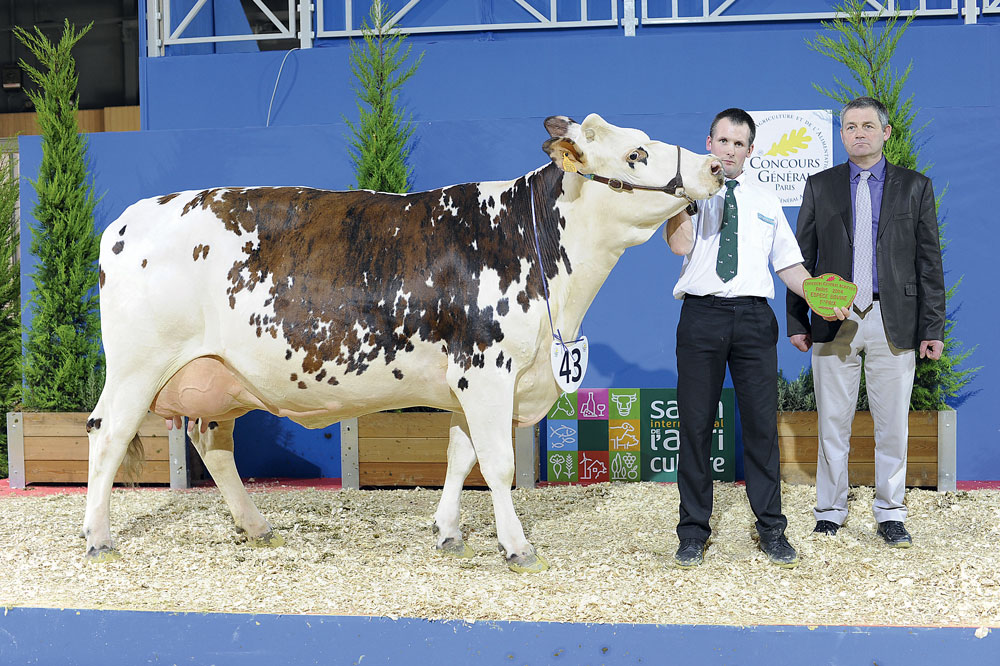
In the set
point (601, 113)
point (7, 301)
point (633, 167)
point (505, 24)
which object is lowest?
point (7, 301)

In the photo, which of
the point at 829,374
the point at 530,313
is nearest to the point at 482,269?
the point at 530,313

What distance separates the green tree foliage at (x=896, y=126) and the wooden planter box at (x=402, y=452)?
6.84 feet

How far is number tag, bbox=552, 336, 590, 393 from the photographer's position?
367cm

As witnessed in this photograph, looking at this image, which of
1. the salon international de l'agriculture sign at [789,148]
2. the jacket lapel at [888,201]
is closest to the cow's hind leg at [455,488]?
the jacket lapel at [888,201]

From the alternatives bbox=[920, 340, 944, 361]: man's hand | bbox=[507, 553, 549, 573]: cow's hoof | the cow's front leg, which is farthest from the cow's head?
bbox=[920, 340, 944, 361]: man's hand

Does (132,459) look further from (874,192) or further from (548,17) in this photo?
(548,17)

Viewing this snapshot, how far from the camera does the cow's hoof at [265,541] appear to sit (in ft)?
13.9

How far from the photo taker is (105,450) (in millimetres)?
3869

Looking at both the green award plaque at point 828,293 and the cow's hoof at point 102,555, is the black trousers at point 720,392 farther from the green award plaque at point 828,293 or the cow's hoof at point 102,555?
the cow's hoof at point 102,555

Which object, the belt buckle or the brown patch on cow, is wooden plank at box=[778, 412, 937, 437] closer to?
the belt buckle

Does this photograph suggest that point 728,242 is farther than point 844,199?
No

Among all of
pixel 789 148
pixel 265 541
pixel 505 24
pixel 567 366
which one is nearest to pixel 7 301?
pixel 265 541

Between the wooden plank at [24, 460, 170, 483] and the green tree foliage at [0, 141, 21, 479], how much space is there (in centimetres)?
59

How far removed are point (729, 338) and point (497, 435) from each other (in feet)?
3.32
